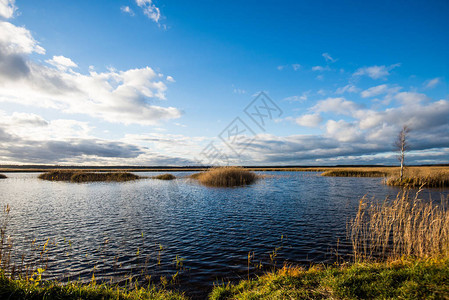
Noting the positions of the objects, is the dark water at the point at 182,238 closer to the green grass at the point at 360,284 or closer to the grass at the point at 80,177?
the green grass at the point at 360,284

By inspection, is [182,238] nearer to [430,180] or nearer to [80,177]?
[430,180]

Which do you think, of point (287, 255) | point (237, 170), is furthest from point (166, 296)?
point (237, 170)

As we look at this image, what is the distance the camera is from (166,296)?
607cm

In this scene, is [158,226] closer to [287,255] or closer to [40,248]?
[40,248]

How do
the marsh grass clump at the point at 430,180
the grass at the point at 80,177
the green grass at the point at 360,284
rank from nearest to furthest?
the green grass at the point at 360,284, the marsh grass clump at the point at 430,180, the grass at the point at 80,177

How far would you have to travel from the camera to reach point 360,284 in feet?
17.2

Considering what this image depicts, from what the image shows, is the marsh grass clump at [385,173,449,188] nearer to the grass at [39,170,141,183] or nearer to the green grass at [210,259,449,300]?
the green grass at [210,259,449,300]

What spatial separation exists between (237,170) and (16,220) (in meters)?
28.7

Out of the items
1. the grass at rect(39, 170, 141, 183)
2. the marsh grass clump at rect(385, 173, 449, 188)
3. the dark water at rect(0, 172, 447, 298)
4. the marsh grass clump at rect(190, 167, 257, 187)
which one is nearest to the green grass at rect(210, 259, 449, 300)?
the dark water at rect(0, 172, 447, 298)

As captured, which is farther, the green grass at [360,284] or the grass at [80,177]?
the grass at [80,177]

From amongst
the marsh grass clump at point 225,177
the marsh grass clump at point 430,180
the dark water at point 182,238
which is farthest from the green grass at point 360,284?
the marsh grass clump at point 430,180

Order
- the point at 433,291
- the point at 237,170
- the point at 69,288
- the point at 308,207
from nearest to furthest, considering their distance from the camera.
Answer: the point at 433,291, the point at 69,288, the point at 308,207, the point at 237,170

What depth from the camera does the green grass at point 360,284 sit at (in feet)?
15.4

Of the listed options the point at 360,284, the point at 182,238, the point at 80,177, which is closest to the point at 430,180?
the point at 360,284
